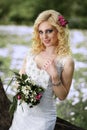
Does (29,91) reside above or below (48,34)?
below

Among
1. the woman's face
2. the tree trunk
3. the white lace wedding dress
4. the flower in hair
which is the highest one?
the flower in hair

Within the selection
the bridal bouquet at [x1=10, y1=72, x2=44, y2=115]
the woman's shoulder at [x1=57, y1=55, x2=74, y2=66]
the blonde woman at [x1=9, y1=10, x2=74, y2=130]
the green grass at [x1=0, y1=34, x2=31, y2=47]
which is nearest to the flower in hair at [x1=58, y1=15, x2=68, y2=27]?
the blonde woman at [x1=9, y1=10, x2=74, y2=130]

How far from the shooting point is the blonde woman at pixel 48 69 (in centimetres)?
370

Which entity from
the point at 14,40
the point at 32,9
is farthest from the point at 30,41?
the point at 32,9

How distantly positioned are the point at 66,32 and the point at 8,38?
1193 cm

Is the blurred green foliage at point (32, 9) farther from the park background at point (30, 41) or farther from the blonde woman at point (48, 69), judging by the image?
the blonde woman at point (48, 69)

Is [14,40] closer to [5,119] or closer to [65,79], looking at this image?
[5,119]

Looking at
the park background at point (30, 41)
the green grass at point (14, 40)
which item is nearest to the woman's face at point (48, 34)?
the park background at point (30, 41)

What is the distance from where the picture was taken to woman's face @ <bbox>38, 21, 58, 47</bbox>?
12.3 feet

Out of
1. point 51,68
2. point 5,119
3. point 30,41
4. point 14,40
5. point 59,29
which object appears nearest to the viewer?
point 51,68

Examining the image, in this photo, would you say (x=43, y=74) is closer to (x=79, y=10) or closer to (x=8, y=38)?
(x=8, y=38)

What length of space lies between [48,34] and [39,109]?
616 mm

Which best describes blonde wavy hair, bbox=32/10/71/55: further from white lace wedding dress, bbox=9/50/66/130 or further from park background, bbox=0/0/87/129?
park background, bbox=0/0/87/129

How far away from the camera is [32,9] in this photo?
22094mm
